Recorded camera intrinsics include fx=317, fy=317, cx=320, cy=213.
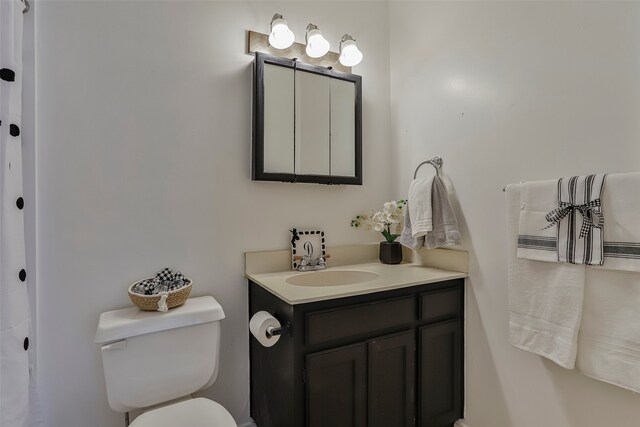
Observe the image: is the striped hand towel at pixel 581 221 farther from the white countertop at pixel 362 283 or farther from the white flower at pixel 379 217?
the white flower at pixel 379 217

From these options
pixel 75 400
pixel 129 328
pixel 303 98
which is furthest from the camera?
pixel 303 98

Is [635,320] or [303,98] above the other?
[303,98]

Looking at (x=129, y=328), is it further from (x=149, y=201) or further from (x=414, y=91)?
(x=414, y=91)

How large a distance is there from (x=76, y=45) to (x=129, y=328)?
3.69ft

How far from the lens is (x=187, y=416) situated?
110 centimetres

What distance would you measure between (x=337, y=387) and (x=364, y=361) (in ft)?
0.46

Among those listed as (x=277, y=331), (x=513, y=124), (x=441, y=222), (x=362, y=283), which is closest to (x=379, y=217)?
(x=441, y=222)

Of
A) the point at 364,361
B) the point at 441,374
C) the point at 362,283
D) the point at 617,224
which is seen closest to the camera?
the point at 617,224

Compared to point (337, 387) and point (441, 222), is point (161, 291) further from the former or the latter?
point (441, 222)

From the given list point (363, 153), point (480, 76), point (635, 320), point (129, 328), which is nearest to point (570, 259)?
point (635, 320)

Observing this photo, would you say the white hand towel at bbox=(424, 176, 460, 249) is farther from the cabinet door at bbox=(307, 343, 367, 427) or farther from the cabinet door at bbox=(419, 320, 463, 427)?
the cabinet door at bbox=(307, 343, 367, 427)

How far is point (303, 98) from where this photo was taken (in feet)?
5.45

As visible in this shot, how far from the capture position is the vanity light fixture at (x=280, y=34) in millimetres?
1520

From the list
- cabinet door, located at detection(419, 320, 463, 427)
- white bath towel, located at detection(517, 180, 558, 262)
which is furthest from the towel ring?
cabinet door, located at detection(419, 320, 463, 427)
